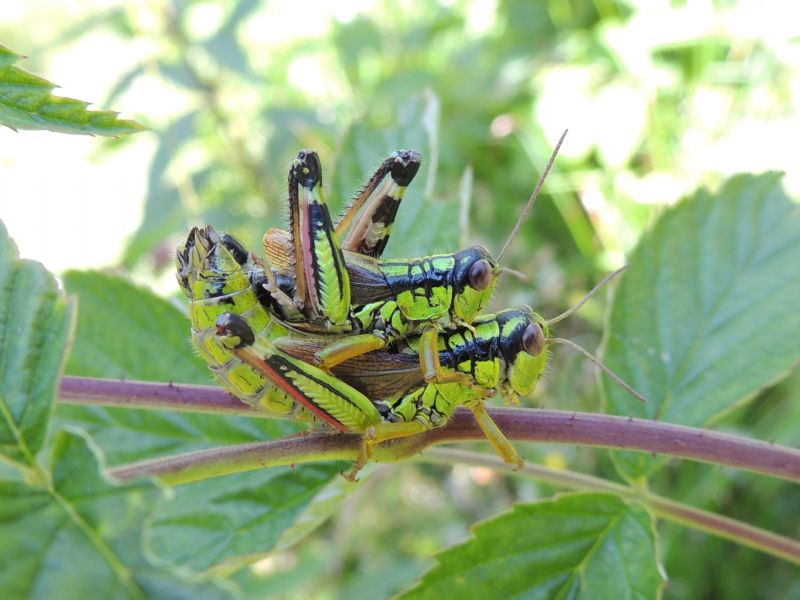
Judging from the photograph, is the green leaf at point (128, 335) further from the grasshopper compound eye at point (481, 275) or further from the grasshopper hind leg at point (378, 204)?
the grasshopper compound eye at point (481, 275)

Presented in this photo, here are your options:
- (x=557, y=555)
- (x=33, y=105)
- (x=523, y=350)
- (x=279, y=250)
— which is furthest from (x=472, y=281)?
(x=33, y=105)

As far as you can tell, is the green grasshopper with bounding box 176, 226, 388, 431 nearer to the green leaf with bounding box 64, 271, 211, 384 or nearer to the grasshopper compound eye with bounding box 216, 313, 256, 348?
the grasshopper compound eye with bounding box 216, 313, 256, 348

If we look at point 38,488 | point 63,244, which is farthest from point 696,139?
point 63,244

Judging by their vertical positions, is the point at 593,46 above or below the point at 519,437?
above

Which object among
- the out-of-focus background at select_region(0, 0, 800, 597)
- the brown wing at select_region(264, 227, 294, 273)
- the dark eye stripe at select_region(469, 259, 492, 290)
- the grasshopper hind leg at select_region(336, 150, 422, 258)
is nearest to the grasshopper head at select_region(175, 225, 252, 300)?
the brown wing at select_region(264, 227, 294, 273)

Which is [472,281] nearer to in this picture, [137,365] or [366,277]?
[366,277]

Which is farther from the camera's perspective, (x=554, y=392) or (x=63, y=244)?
(x=63, y=244)

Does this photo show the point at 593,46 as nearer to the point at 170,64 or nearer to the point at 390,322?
the point at 170,64
